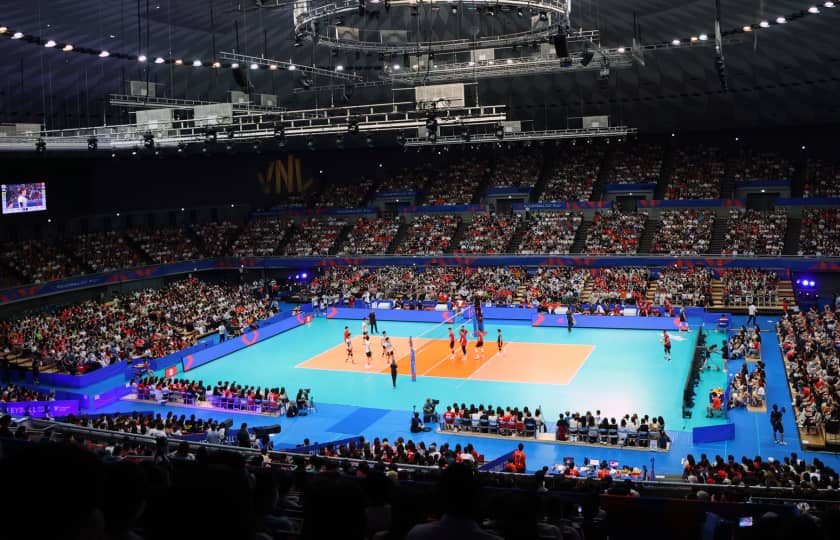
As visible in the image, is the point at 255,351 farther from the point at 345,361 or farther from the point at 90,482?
the point at 90,482

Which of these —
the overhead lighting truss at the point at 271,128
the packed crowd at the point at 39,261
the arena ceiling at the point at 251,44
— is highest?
the arena ceiling at the point at 251,44

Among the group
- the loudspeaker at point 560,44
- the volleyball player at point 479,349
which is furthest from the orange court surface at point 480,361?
the loudspeaker at point 560,44

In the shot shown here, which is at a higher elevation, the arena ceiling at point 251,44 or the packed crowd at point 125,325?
the arena ceiling at point 251,44

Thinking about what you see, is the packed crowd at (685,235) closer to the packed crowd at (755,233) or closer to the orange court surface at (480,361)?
the packed crowd at (755,233)

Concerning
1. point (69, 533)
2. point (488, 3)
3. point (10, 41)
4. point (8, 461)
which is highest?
point (10, 41)

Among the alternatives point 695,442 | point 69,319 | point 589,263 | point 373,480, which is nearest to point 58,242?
point 69,319

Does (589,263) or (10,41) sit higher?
(10,41)

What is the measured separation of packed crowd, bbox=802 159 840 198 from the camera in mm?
47688

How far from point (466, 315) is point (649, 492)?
31067mm

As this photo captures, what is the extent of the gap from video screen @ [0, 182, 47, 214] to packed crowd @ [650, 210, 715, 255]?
1619 inches

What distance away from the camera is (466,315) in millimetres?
44719

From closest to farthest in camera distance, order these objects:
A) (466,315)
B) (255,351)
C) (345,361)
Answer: (345,361) < (255,351) < (466,315)

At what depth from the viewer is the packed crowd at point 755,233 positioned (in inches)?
1779

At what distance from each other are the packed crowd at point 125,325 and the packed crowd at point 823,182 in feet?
121
